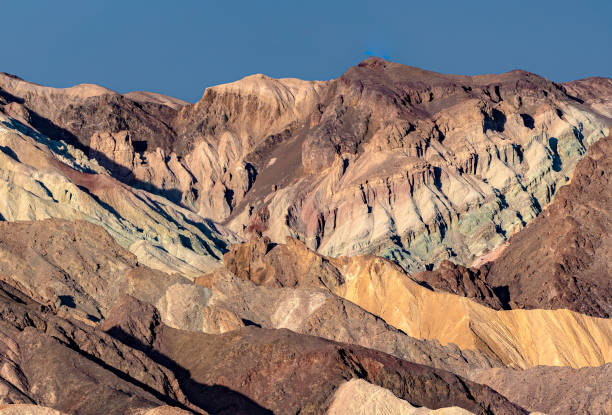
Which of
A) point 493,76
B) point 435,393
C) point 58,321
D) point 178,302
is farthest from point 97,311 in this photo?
point 493,76

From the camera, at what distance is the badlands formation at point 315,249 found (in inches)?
3263

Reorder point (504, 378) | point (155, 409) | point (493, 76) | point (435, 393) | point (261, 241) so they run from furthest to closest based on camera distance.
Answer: point (493, 76) < point (261, 241) < point (504, 378) < point (435, 393) < point (155, 409)

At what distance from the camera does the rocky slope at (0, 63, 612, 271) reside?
155500 millimetres

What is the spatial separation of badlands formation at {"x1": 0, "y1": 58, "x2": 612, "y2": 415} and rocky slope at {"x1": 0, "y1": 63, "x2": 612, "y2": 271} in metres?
0.29

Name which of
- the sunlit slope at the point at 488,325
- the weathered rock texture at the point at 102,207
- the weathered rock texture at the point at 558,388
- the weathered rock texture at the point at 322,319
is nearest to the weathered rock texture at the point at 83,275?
the weathered rock texture at the point at 322,319

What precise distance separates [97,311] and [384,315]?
827 inches

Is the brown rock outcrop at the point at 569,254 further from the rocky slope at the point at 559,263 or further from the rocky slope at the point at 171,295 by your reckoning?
the rocky slope at the point at 171,295

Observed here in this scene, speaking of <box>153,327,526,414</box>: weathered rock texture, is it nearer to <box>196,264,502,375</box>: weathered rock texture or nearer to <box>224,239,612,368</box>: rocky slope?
<box>196,264,502,375</box>: weathered rock texture

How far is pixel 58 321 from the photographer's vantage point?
277 ft

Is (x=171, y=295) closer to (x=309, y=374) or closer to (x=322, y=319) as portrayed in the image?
(x=322, y=319)

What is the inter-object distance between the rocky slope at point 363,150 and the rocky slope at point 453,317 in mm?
24633

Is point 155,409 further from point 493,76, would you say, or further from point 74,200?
point 493,76

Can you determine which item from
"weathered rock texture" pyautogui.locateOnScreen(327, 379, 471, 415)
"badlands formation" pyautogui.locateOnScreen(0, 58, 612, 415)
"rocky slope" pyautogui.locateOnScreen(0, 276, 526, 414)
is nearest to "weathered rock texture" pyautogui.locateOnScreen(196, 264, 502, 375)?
"badlands formation" pyautogui.locateOnScreen(0, 58, 612, 415)

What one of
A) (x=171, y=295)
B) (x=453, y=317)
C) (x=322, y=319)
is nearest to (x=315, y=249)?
(x=171, y=295)
